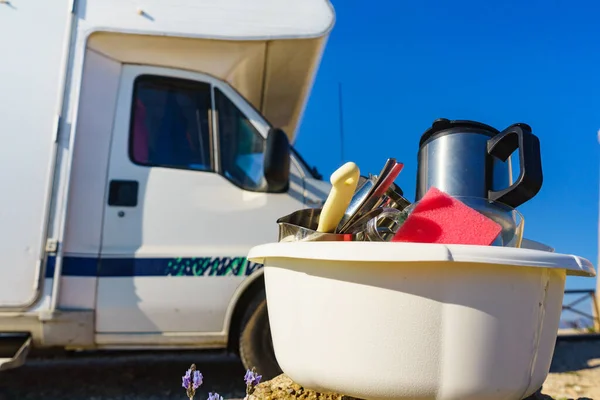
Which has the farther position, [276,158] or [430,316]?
[276,158]

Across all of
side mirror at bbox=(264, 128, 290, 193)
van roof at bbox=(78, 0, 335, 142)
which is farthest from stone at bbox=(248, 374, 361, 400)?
van roof at bbox=(78, 0, 335, 142)

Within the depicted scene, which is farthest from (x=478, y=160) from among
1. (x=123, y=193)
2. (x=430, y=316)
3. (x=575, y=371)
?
(x=575, y=371)

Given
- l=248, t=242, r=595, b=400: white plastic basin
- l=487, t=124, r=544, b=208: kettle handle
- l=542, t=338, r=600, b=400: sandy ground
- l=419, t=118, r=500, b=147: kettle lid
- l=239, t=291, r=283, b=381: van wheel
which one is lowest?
l=542, t=338, r=600, b=400: sandy ground

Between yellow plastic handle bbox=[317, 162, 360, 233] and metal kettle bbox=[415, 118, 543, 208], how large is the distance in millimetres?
405

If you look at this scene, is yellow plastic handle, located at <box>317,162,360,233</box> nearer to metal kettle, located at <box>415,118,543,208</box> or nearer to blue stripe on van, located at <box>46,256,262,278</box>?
metal kettle, located at <box>415,118,543,208</box>

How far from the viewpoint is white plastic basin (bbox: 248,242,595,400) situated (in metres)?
1.01

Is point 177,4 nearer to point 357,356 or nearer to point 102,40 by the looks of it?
point 102,40

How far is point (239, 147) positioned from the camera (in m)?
3.09

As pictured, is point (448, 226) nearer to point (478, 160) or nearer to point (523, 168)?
point (523, 168)

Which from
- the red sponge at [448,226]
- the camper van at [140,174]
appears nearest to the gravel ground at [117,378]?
the camper van at [140,174]

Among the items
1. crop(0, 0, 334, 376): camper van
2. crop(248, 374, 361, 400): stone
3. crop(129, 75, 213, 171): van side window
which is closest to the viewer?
crop(248, 374, 361, 400): stone

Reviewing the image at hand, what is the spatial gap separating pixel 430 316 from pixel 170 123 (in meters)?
2.39

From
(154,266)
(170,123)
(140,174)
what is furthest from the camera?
(170,123)

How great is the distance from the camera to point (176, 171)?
9.63 feet
